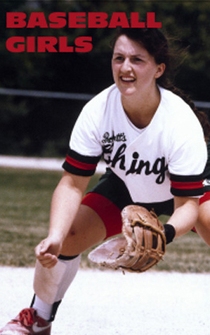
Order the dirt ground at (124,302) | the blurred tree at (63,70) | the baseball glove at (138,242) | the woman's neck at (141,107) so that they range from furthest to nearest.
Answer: the blurred tree at (63,70)
the dirt ground at (124,302)
the woman's neck at (141,107)
the baseball glove at (138,242)

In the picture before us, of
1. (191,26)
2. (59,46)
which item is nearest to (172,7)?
(191,26)

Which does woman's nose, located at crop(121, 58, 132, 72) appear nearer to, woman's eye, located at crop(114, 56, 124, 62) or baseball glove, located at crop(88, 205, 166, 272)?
woman's eye, located at crop(114, 56, 124, 62)

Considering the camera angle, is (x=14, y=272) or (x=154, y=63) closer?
(x=154, y=63)

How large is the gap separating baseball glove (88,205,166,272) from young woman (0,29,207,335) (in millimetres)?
61

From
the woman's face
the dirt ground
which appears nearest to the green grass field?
the dirt ground

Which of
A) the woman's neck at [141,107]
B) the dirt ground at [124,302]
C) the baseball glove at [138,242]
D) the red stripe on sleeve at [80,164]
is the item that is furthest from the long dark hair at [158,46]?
the dirt ground at [124,302]

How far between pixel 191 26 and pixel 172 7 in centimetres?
52

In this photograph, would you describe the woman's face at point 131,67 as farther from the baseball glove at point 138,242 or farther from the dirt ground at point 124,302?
the dirt ground at point 124,302

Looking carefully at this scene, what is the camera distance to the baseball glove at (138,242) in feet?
9.18

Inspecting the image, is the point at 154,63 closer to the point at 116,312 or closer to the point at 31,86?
A: the point at 116,312

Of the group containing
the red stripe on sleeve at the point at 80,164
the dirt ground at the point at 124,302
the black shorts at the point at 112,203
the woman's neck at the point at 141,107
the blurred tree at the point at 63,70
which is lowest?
the blurred tree at the point at 63,70

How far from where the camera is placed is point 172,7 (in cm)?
1474

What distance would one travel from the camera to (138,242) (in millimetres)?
2797

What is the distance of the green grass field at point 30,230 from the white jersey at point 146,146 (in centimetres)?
222
